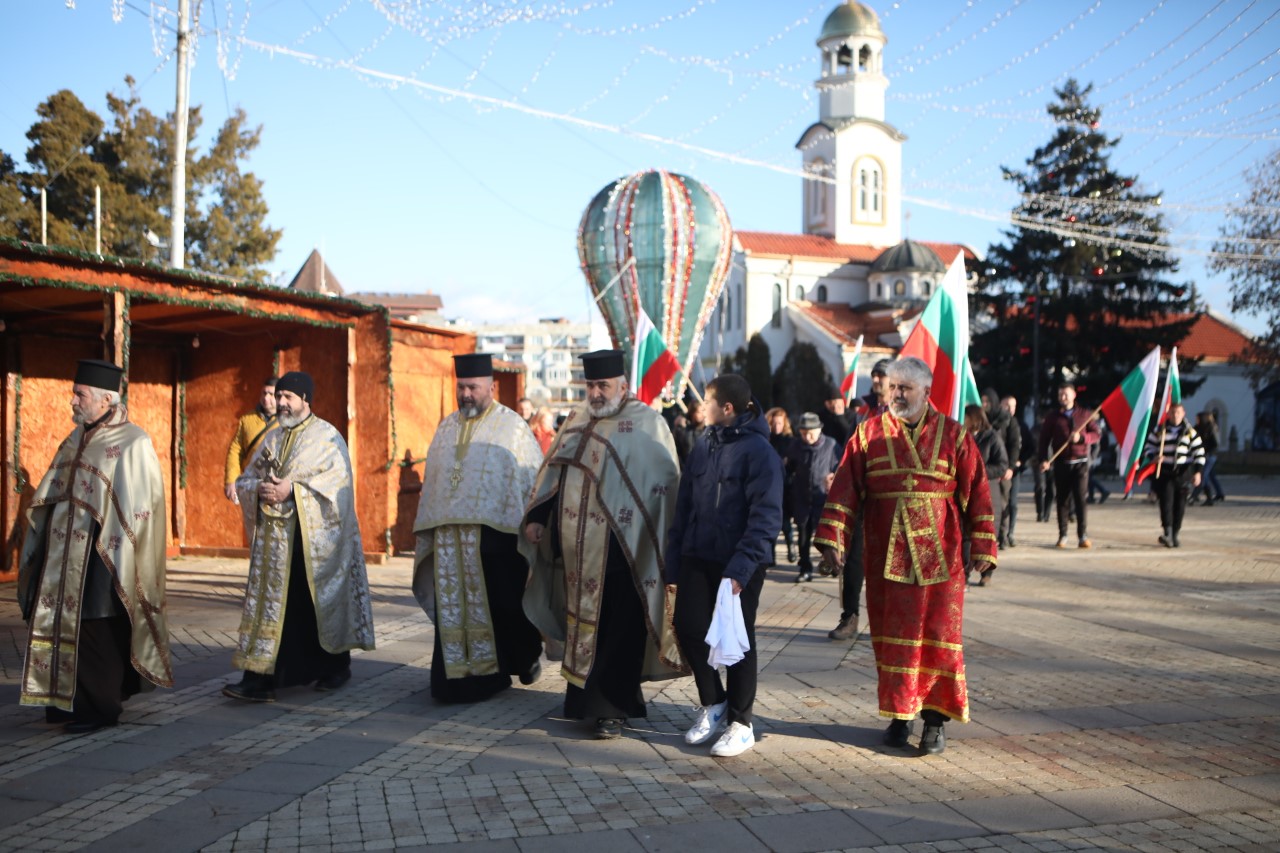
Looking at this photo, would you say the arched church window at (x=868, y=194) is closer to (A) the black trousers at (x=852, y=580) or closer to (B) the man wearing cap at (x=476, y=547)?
(A) the black trousers at (x=852, y=580)

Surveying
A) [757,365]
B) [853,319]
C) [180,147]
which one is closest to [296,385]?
[180,147]

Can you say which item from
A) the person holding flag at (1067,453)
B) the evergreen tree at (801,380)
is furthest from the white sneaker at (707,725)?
the evergreen tree at (801,380)

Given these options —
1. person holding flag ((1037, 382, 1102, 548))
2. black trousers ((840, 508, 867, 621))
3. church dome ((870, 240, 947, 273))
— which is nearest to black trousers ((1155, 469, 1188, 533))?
person holding flag ((1037, 382, 1102, 548))

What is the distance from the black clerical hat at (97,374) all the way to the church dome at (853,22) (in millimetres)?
61780

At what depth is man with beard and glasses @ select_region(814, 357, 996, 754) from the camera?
5496 millimetres

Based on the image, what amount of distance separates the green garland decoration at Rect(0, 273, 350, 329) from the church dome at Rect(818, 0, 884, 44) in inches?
2219

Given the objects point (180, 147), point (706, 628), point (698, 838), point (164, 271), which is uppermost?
point (180, 147)

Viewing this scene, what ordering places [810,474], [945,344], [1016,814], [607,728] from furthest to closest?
[810,474]
[945,344]
[607,728]
[1016,814]

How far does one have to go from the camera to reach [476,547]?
22.5ft

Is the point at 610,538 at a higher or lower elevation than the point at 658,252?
lower

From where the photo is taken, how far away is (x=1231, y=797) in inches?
191

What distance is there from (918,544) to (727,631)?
99cm

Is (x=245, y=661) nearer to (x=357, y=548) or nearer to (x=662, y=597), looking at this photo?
(x=357, y=548)

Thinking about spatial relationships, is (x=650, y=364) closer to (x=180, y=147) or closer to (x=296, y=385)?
→ (x=180, y=147)
